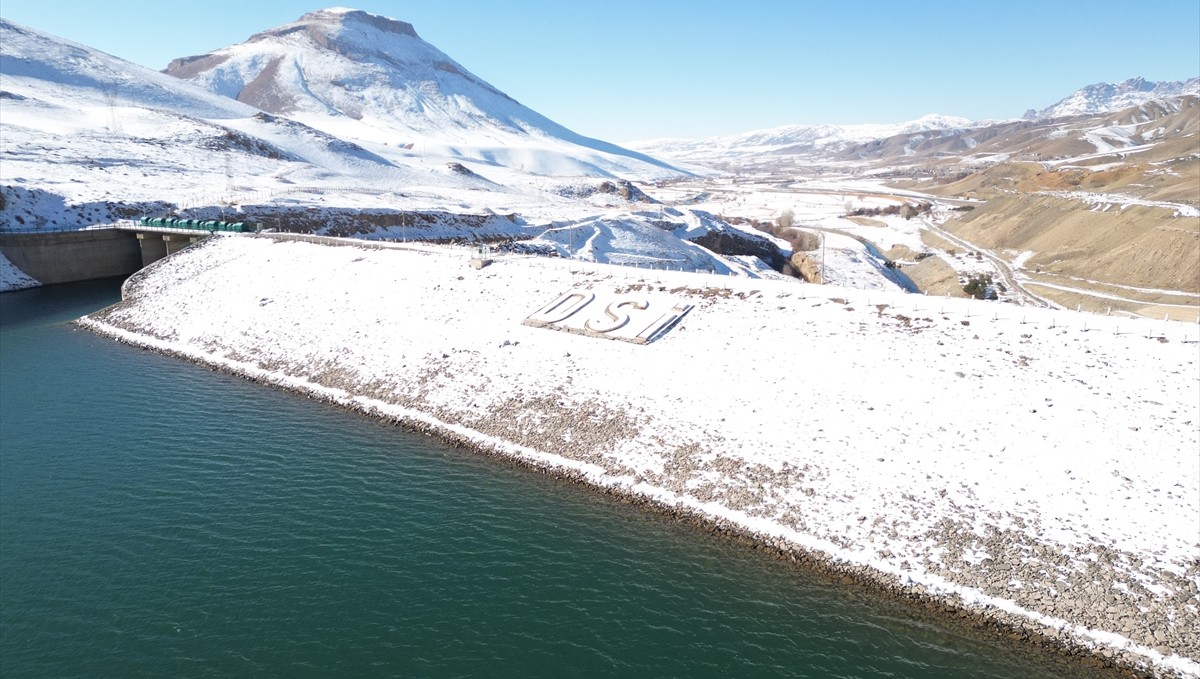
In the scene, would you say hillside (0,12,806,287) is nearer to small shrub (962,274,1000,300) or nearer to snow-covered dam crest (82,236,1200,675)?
small shrub (962,274,1000,300)

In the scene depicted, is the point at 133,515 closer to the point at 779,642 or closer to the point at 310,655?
the point at 310,655

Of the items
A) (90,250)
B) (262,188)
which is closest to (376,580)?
(90,250)

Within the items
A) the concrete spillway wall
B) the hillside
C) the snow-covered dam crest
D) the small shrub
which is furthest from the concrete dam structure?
the small shrub

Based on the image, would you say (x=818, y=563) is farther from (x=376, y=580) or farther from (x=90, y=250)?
(x=90, y=250)

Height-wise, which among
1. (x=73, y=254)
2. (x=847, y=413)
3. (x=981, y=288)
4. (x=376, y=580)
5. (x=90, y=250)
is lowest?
(x=376, y=580)

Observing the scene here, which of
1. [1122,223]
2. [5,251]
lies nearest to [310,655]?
[5,251]
